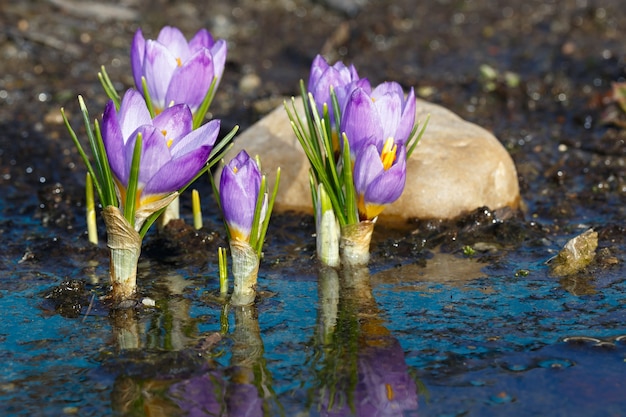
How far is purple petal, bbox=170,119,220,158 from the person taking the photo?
9.82ft

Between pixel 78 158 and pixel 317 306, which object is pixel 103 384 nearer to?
pixel 317 306

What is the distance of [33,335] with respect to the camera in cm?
311

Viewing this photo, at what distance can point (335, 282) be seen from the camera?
3.55 meters

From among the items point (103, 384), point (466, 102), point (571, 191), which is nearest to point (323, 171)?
point (103, 384)

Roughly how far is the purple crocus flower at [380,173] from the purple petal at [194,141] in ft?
1.76

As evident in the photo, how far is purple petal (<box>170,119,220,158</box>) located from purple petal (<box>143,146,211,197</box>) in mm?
55

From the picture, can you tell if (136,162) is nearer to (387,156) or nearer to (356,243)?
(387,156)

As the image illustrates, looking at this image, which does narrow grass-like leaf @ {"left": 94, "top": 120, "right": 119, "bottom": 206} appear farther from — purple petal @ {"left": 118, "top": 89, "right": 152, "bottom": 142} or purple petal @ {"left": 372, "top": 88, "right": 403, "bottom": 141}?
purple petal @ {"left": 372, "top": 88, "right": 403, "bottom": 141}

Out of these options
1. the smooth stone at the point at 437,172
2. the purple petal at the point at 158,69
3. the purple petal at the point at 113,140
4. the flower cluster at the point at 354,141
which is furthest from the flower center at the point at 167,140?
the smooth stone at the point at 437,172

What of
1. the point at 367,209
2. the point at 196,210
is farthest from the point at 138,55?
the point at 367,209

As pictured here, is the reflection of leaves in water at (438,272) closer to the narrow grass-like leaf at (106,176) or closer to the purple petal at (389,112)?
the purple petal at (389,112)

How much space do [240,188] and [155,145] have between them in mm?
299

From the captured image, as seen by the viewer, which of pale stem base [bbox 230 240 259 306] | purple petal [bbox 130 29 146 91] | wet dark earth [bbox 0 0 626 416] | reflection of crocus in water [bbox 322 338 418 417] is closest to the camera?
reflection of crocus in water [bbox 322 338 418 417]

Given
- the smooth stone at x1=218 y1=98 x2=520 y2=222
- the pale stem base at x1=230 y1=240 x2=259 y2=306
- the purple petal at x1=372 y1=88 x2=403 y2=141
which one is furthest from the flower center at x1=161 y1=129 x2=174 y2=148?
the smooth stone at x1=218 y1=98 x2=520 y2=222
